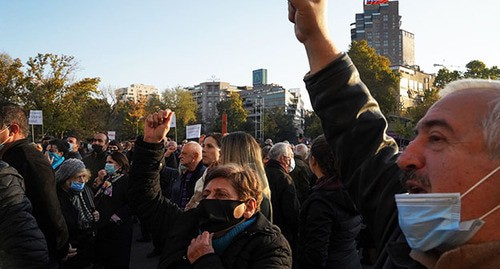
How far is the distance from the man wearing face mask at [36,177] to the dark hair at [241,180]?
147 centimetres

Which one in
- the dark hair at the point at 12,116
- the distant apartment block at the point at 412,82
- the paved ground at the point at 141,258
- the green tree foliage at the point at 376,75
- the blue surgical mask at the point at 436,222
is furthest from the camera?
the distant apartment block at the point at 412,82

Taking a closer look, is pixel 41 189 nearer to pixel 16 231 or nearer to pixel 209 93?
pixel 16 231

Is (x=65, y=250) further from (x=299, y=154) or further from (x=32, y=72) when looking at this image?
(x=32, y=72)

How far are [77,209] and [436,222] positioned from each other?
4.36m

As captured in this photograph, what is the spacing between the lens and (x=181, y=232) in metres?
2.73

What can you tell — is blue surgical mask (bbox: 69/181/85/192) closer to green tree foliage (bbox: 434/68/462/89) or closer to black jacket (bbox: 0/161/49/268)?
black jacket (bbox: 0/161/49/268)

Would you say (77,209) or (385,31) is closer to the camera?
(77,209)

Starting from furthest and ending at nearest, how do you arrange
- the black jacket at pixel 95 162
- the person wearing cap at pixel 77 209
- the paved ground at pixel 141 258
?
the black jacket at pixel 95 162
the paved ground at pixel 141 258
the person wearing cap at pixel 77 209

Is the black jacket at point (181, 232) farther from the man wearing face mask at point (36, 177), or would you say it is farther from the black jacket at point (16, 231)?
the man wearing face mask at point (36, 177)

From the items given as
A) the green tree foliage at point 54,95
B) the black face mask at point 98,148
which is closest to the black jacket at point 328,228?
the black face mask at point 98,148

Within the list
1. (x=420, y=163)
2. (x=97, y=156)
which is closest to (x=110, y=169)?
(x=97, y=156)

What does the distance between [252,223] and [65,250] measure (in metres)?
1.97

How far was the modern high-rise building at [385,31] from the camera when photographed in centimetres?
14088

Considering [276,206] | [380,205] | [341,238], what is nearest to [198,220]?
[380,205]
